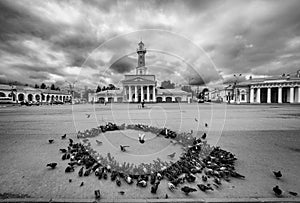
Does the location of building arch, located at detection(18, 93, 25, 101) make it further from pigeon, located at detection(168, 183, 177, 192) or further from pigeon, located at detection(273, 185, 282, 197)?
pigeon, located at detection(273, 185, 282, 197)

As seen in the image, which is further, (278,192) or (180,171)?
(180,171)

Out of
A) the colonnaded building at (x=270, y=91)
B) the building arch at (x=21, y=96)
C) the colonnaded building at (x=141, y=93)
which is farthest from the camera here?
the building arch at (x=21, y=96)

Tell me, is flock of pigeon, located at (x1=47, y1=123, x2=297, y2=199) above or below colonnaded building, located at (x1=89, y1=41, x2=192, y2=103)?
below

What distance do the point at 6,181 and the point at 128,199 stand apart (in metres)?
3.32

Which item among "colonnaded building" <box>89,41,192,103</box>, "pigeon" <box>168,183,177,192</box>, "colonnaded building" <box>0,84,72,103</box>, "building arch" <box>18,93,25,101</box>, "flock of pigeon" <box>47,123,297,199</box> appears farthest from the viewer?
"building arch" <box>18,93,25,101</box>

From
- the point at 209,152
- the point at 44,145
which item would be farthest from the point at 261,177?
the point at 44,145

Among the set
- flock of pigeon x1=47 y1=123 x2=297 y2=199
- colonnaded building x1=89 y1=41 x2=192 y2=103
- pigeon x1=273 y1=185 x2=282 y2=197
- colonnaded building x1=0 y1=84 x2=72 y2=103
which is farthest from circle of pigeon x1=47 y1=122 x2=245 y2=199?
colonnaded building x1=0 y1=84 x2=72 y2=103

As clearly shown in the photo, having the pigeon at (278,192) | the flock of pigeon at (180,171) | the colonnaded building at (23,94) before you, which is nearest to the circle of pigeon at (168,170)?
the flock of pigeon at (180,171)

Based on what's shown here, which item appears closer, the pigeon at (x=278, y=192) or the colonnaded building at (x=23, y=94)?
the pigeon at (x=278, y=192)

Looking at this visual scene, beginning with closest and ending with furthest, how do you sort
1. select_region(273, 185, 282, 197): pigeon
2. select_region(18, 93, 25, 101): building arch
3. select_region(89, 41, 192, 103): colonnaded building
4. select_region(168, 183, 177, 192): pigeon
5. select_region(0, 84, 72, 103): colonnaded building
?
1. select_region(273, 185, 282, 197): pigeon
2. select_region(168, 183, 177, 192): pigeon
3. select_region(0, 84, 72, 103): colonnaded building
4. select_region(89, 41, 192, 103): colonnaded building
5. select_region(18, 93, 25, 101): building arch

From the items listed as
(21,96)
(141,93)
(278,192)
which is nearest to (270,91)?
(141,93)

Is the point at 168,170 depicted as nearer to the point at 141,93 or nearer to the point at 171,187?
the point at 171,187

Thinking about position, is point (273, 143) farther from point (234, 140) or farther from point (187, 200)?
point (187, 200)

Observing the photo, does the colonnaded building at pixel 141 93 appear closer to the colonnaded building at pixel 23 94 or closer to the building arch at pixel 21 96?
the colonnaded building at pixel 23 94
